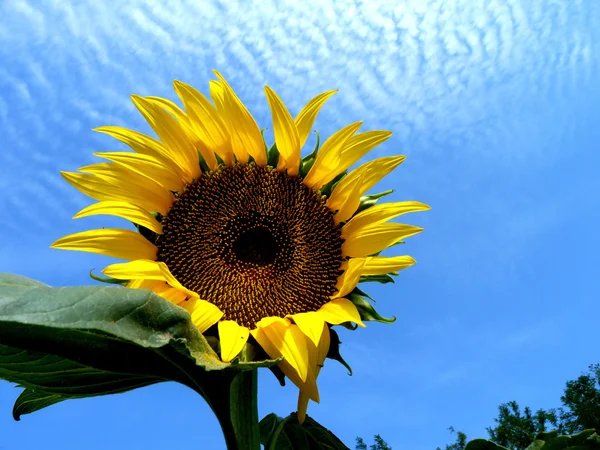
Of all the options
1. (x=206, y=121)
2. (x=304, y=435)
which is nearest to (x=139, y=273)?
(x=206, y=121)

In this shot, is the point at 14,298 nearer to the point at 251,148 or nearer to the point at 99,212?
the point at 99,212

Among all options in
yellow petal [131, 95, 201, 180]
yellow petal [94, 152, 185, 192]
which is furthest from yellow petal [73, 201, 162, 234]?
yellow petal [131, 95, 201, 180]

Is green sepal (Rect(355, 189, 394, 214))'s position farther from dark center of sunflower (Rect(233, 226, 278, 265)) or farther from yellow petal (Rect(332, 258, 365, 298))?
dark center of sunflower (Rect(233, 226, 278, 265))

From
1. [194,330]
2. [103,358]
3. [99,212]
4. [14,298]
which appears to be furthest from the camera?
[99,212]

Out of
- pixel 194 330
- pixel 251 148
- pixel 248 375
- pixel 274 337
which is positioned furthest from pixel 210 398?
pixel 251 148

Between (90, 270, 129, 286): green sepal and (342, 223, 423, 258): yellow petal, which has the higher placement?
(342, 223, 423, 258): yellow petal

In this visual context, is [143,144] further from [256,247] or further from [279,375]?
[279,375]

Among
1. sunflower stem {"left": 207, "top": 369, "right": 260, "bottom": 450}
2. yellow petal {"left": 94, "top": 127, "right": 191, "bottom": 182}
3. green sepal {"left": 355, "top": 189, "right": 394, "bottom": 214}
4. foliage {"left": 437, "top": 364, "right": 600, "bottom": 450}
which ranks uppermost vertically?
foliage {"left": 437, "top": 364, "right": 600, "bottom": 450}
